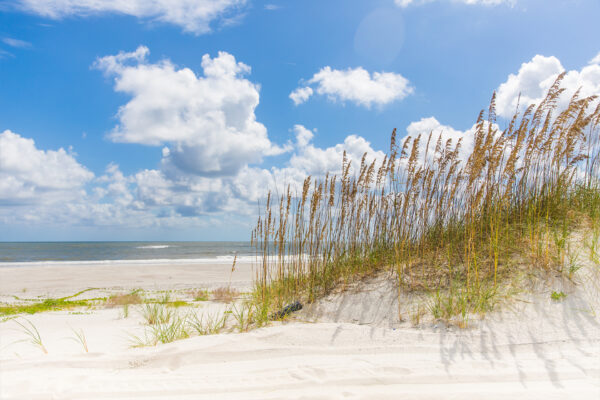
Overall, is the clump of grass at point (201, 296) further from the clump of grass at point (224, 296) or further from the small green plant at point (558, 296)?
the small green plant at point (558, 296)

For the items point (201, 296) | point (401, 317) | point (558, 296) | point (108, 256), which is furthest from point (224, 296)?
point (108, 256)

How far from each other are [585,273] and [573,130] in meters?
1.57

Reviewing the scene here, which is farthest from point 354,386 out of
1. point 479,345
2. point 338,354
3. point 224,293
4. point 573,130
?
point 224,293

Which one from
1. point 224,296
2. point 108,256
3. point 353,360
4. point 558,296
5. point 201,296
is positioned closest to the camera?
point 353,360

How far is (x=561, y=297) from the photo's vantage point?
293 centimetres

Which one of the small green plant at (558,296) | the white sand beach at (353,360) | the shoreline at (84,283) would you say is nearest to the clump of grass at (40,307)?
the white sand beach at (353,360)

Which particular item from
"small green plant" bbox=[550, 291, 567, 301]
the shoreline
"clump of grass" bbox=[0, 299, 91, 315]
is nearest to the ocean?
the shoreline

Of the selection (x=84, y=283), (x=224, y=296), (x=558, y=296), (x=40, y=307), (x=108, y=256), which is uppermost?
(x=558, y=296)

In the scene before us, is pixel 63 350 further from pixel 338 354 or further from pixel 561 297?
pixel 561 297

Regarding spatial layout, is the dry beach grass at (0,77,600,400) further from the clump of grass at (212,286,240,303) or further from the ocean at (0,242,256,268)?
the ocean at (0,242,256,268)

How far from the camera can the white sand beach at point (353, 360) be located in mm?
1972

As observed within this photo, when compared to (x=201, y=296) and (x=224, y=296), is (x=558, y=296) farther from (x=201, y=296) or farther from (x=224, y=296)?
(x=201, y=296)

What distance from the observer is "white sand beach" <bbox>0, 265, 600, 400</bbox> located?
1972mm

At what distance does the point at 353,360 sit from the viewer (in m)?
2.37
